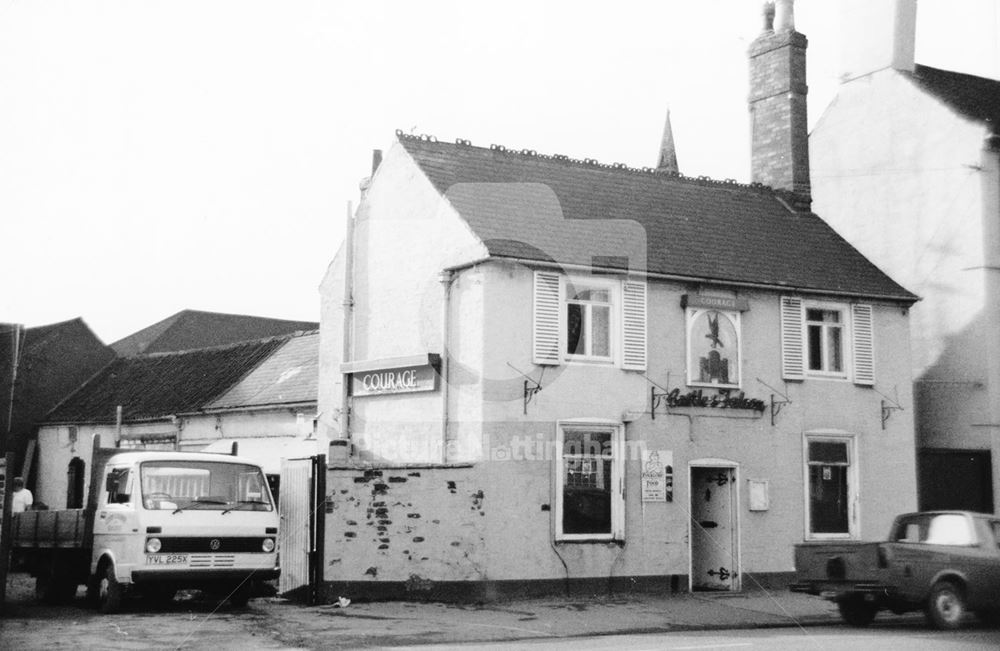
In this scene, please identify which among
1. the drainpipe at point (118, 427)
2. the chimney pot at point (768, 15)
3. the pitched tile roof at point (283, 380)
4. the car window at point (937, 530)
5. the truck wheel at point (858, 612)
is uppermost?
the chimney pot at point (768, 15)

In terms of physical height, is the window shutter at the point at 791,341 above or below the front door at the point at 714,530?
above

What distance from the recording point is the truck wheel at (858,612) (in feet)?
53.5

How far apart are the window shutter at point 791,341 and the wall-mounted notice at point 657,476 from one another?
321cm

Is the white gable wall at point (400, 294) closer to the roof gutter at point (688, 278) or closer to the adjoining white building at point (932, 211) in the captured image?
the roof gutter at point (688, 278)

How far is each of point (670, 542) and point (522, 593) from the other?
3.14 m

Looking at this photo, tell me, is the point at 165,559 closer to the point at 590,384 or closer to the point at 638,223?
the point at 590,384

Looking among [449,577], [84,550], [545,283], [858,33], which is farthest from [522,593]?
[858,33]

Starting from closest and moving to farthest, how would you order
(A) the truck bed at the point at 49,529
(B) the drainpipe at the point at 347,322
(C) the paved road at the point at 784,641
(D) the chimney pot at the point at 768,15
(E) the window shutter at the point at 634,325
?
(C) the paved road at the point at 784,641
(A) the truck bed at the point at 49,529
(E) the window shutter at the point at 634,325
(B) the drainpipe at the point at 347,322
(D) the chimney pot at the point at 768,15

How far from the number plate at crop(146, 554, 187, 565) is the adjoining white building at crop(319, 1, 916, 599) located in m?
2.52

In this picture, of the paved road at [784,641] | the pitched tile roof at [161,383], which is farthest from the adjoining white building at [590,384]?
the pitched tile roof at [161,383]

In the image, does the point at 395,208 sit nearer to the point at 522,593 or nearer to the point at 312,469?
the point at 312,469

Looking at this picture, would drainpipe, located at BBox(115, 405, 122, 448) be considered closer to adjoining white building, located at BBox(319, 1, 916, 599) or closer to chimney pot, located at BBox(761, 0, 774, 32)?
adjoining white building, located at BBox(319, 1, 916, 599)

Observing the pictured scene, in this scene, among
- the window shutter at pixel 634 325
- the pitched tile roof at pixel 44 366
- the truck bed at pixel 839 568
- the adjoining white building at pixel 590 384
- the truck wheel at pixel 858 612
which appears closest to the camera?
the truck bed at pixel 839 568

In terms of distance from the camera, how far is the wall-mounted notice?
20.0m
